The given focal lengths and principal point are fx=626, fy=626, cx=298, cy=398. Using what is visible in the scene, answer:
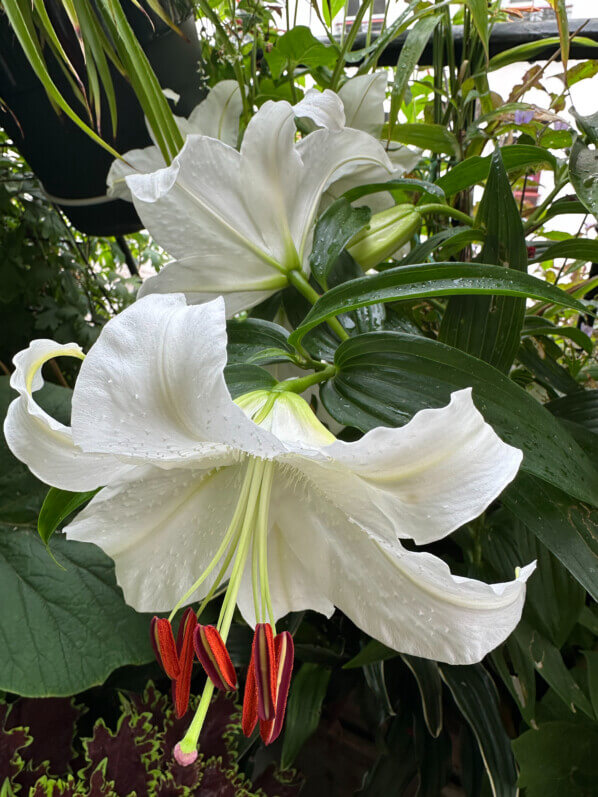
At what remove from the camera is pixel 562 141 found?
0.74m

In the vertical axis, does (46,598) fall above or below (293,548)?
below

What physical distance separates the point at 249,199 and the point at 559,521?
359 mm

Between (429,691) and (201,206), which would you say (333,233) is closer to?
(201,206)

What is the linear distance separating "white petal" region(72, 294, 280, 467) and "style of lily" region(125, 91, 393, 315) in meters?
0.21

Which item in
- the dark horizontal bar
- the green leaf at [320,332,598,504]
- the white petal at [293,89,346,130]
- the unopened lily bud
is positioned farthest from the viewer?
the dark horizontal bar

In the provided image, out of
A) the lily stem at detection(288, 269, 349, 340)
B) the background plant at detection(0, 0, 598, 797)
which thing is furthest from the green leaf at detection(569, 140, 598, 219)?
the lily stem at detection(288, 269, 349, 340)

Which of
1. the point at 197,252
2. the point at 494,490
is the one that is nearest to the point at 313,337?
the point at 197,252

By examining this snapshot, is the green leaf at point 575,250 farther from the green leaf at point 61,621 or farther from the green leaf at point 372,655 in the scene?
the green leaf at point 61,621

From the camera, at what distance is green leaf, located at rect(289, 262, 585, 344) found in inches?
15.5

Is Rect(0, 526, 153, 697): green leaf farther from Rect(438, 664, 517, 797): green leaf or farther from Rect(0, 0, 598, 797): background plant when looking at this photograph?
Rect(438, 664, 517, 797): green leaf

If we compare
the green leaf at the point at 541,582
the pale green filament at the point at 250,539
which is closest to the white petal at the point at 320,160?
the pale green filament at the point at 250,539

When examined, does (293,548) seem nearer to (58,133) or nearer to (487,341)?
(487,341)

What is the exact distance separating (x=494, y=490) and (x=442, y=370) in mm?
Result: 138

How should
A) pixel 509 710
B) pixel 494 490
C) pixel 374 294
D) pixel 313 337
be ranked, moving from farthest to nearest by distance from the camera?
pixel 509 710
pixel 313 337
pixel 374 294
pixel 494 490
